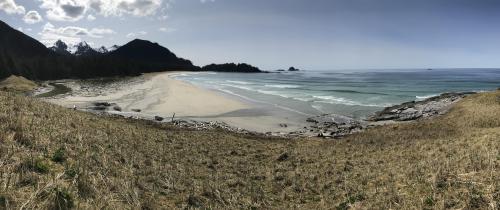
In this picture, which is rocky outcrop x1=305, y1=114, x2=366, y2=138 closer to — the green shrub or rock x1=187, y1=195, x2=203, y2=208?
rock x1=187, y1=195, x2=203, y2=208

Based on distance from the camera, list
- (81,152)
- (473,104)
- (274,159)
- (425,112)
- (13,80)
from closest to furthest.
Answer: (81,152) < (274,159) < (473,104) < (425,112) < (13,80)

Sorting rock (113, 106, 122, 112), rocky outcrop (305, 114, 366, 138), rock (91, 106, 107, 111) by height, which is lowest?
rocky outcrop (305, 114, 366, 138)

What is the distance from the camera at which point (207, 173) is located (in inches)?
468

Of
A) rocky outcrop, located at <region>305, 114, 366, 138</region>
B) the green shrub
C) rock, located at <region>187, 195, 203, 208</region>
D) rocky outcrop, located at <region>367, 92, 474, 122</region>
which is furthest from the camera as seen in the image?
rocky outcrop, located at <region>367, 92, 474, 122</region>

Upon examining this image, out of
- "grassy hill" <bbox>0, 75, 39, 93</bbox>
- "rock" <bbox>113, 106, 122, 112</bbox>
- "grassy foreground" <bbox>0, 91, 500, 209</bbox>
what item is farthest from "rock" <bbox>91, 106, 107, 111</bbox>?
"grassy hill" <bbox>0, 75, 39, 93</bbox>

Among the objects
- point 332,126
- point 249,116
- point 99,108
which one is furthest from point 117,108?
point 332,126

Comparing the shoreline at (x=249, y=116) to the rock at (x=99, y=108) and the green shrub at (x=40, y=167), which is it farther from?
the green shrub at (x=40, y=167)

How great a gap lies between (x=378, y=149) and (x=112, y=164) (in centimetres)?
1211

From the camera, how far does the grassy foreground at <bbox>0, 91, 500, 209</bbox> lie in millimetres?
6832

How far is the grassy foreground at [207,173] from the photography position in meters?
6.83

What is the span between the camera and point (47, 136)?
9602 millimetres

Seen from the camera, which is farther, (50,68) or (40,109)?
(50,68)

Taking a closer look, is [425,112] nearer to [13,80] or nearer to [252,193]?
[252,193]

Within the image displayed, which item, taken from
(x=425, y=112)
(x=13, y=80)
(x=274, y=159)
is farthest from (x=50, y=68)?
(x=274, y=159)
